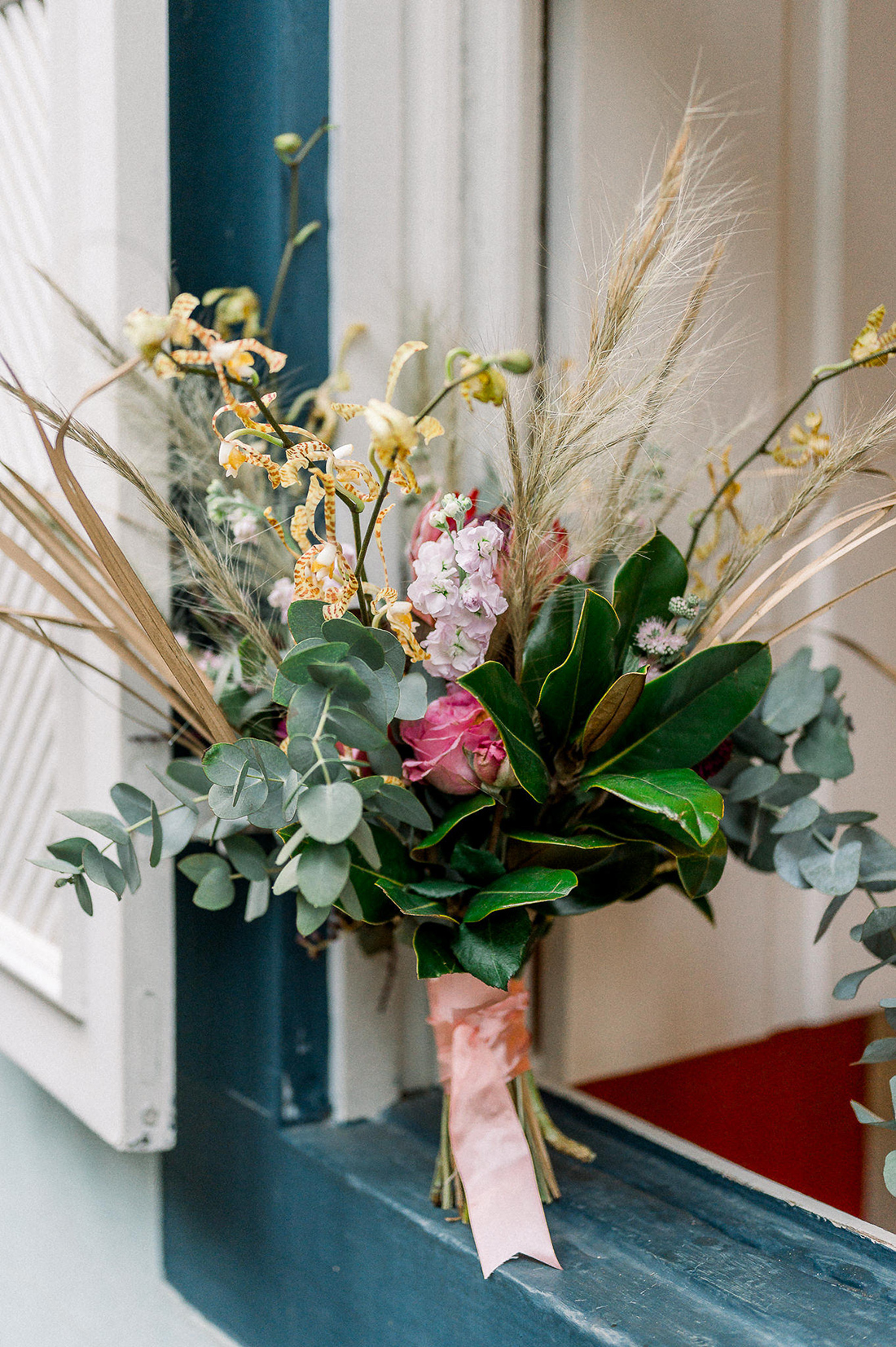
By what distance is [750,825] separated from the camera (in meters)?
0.67

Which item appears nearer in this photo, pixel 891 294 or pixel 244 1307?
pixel 244 1307

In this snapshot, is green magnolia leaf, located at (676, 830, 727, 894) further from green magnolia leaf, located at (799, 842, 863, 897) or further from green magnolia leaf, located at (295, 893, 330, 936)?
green magnolia leaf, located at (295, 893, 330, 936)

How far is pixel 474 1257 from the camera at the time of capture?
598 mm

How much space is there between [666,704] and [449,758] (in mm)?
111

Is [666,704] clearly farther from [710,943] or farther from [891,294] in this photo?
[891,294]

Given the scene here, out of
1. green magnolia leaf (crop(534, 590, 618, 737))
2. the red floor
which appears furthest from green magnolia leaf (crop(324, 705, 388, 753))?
the red floor

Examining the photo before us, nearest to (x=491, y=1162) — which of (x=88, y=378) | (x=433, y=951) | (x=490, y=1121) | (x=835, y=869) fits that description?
(x=490, y=1121)

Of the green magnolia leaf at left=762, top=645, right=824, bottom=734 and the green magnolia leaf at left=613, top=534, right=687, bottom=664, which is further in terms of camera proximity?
the green magnolia leaf at left=762, top=645, right=824, bottom=734

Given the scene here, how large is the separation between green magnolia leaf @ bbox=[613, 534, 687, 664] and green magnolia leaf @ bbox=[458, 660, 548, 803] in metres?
0.08

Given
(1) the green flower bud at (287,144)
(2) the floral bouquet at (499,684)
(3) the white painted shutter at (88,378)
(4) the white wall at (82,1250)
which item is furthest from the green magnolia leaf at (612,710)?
(4) the white wall at (82,1250)

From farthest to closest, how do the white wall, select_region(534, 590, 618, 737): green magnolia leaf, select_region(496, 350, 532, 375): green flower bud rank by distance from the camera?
1. the white wall
2. select_region(534, 590, 618, 737): green magnolia leaf
3. select_region(496, 350, 532, 375): green flower bud

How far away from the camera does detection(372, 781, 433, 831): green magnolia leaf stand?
0.49m

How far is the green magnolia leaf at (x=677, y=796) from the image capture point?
18.2 inches

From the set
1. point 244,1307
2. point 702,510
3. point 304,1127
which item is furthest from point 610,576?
point 244,1307
